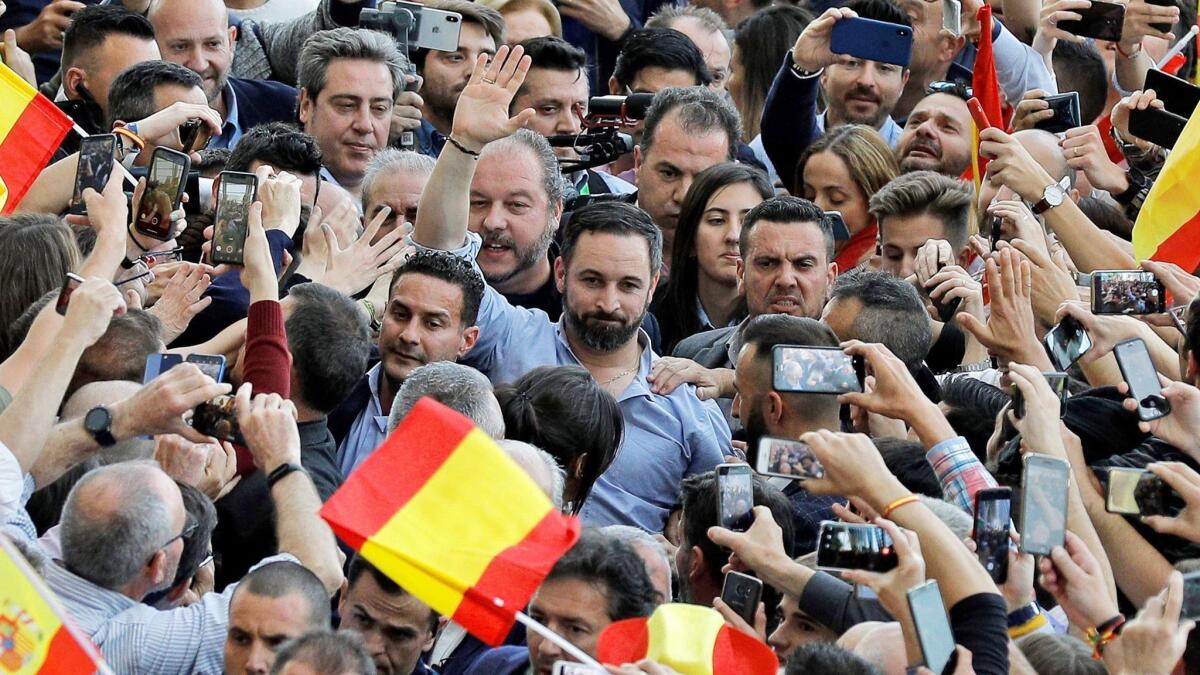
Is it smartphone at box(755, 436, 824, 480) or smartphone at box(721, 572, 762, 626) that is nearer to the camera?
smartphone at box(721, 572, 762, 626)

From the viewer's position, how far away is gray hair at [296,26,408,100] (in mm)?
9602

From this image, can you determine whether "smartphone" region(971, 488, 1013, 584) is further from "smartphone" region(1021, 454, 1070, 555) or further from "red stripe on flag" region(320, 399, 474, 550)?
"red stripe on flag" region(320, 399, 474, 550)

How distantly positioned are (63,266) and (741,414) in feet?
7.73

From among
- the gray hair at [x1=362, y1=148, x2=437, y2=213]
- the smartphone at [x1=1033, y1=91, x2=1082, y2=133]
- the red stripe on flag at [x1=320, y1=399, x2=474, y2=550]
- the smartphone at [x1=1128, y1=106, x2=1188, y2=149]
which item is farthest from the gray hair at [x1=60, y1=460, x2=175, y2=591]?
the smartphone at [x1=1033, y1=91, x2=1082, y2=133]

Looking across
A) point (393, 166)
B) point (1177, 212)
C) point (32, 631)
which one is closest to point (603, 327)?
point (393, 166)

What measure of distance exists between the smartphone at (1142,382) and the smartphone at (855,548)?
1346 mm

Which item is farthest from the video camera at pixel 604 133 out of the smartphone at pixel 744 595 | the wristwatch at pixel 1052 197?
the smartphone at pixel 744 595

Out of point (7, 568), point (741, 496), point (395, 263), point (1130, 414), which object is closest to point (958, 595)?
point (741, 496)

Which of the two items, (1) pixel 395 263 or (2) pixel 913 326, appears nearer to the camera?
(2) pixel 913 326

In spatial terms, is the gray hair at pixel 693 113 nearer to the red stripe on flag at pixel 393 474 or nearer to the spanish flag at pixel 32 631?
the red stripe on flag at pixel 393 474

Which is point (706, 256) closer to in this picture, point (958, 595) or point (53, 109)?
point (53, 109)

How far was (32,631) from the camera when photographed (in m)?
4.75

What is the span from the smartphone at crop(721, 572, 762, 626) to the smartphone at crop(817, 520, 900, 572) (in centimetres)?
38

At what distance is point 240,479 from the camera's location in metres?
6.86
